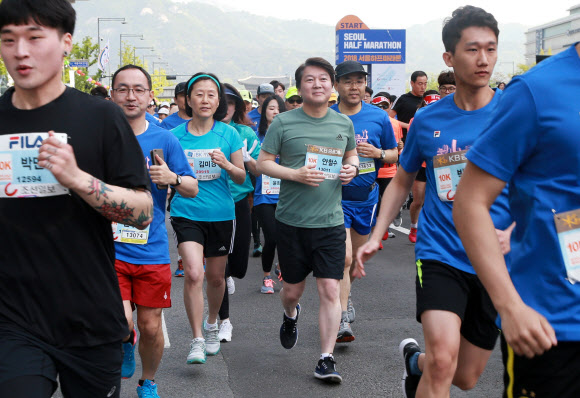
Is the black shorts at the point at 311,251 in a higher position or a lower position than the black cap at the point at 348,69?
lower

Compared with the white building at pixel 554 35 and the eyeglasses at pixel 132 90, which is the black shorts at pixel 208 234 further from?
the white building at pixel 554 35

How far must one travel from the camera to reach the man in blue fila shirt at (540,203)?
2100mm

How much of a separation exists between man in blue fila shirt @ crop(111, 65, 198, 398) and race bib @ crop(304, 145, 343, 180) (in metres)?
0.91

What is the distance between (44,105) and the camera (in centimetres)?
266

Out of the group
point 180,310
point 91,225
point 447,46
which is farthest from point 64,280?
point 180,310

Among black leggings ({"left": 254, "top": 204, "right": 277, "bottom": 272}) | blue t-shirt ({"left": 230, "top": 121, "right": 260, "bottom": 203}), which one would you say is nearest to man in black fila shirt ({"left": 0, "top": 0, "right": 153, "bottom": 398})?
blue t-shirt ({"left": 230, "top": 121, "right": 260, "bottom": 203})

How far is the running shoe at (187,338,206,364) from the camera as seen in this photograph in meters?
5.66

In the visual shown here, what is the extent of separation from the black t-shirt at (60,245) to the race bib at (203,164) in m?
3.38

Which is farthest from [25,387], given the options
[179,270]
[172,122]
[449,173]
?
[179,270]

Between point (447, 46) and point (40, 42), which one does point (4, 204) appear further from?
point (447, 46)

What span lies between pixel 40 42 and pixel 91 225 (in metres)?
0.65

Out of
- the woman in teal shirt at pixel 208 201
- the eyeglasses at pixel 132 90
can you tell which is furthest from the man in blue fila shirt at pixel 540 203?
the woman in teal shirt at pixel 208 201

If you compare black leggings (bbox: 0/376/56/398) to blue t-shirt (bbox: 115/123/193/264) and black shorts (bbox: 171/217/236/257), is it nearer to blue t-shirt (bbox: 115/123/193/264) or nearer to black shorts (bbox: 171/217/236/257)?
blue t-shirt (bbox: 115/123/193/264)

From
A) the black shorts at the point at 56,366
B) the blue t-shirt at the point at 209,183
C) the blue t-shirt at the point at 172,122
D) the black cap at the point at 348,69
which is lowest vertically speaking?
the black shorts at the point at 56,366
